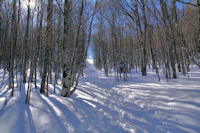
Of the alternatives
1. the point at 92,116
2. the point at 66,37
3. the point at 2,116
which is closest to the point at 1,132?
the point at 2,116

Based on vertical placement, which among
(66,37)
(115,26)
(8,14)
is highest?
(115,26)

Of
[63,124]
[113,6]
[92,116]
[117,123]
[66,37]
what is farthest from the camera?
[113,6]

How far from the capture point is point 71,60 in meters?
3.98

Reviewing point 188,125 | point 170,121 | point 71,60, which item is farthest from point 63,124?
point 71,60

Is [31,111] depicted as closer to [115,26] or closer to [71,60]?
[71,60]

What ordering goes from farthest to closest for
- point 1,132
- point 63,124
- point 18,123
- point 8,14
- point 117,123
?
point 8,14 → point 117,123 → point 63,124 → point 18,123 → point 1,132

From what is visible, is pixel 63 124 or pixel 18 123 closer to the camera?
pixel 18 123

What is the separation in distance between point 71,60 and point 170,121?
11.4ft

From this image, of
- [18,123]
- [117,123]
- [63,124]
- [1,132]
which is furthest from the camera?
[117,123]

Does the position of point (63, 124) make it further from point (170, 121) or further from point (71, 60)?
point (71, 60)

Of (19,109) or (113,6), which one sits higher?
(113,6)

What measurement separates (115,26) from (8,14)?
26.4 ft

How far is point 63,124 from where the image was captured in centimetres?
182

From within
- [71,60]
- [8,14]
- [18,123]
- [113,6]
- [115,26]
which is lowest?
[18,123]
